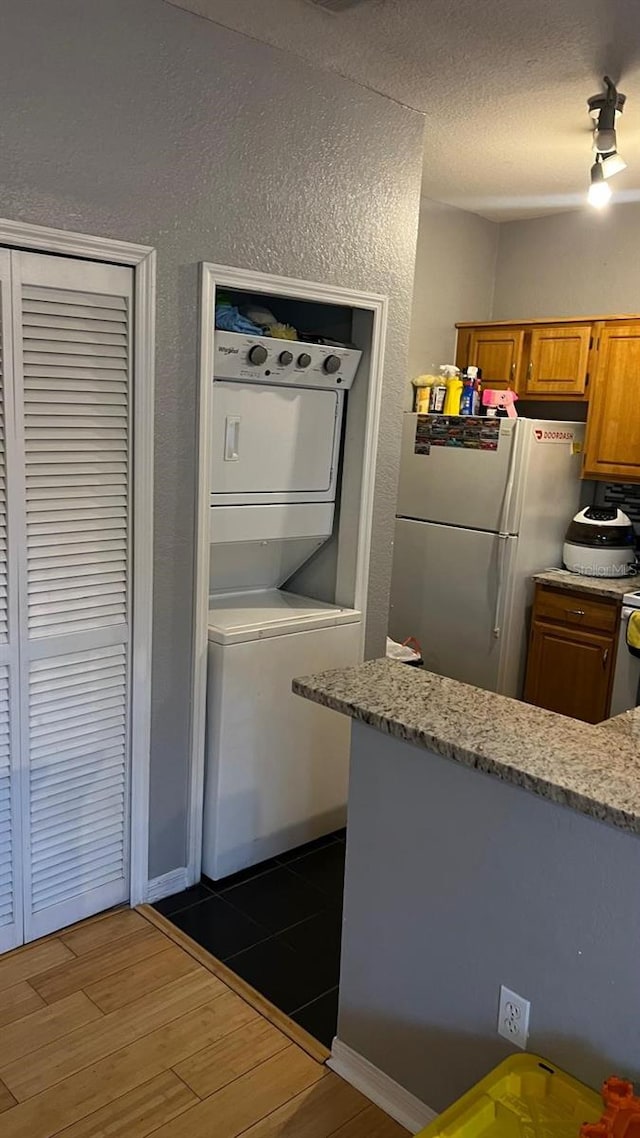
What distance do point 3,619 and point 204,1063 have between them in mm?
1196

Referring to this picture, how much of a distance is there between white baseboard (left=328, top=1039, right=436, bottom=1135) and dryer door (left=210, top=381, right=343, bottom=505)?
159 cm

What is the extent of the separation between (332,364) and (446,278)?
1.70 meters

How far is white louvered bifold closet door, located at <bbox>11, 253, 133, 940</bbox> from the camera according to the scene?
2154mm

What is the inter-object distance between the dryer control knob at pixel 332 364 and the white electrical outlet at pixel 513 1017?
1.95 metres

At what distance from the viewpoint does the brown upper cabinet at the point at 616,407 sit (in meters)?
3.75

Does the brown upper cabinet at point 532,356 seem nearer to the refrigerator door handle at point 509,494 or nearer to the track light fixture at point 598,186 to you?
the refrigerator door handle at point 509,494

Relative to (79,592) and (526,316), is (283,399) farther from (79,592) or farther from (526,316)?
(526,316)

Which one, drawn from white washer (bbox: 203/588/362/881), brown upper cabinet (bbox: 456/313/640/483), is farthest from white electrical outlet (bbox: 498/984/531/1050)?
brown upper cabinet (bbox: 456/313/640/483)

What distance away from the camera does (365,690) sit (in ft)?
5.86

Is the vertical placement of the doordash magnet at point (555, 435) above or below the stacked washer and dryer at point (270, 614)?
above

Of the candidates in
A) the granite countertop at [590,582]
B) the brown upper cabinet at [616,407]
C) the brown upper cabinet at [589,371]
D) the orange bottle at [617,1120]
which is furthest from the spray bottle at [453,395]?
the orange bottle at [617,1120]

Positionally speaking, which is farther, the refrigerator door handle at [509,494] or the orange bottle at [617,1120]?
the refrigerator door handle at [509,494]

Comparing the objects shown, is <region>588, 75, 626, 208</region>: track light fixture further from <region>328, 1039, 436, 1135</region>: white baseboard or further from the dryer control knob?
<region>328, 1039, 436, 1135</region>: white baseboard

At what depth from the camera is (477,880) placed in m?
1.62
